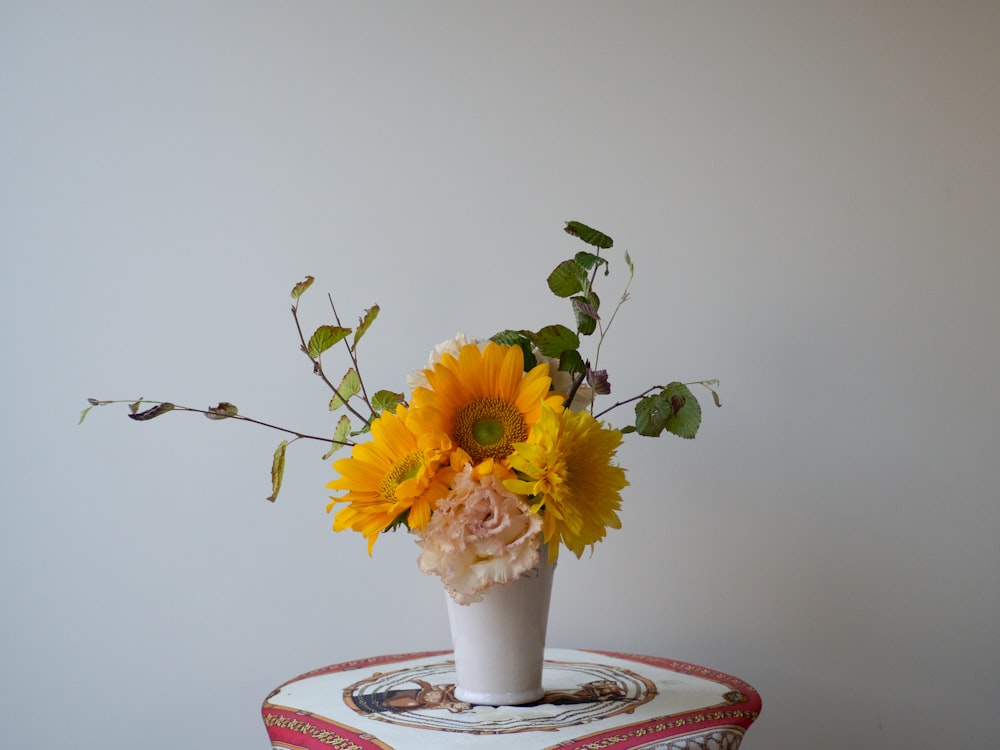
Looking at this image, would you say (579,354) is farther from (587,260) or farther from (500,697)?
(500,697)

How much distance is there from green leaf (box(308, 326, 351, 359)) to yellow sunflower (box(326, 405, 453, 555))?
0.13 m

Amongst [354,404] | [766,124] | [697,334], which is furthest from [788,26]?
[354,404]

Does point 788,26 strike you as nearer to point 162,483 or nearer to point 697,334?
point 697,334

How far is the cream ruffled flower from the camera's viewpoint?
81 centimetres

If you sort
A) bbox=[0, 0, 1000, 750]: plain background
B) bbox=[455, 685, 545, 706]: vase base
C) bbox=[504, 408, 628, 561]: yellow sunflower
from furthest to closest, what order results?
bbox=[0, 0, 1000, 750]: plain background, bbox=[455, 685, 545, 706]: vase base, bbox=[504, 408, 628, 561]: yellow sunflower

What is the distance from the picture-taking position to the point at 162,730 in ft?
4.42

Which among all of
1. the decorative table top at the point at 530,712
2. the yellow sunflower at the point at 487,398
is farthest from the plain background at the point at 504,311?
the yellow sunflower at the point at 487,398

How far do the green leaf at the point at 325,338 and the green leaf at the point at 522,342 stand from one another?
0.55 feet

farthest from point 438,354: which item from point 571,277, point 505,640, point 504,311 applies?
point 504,311

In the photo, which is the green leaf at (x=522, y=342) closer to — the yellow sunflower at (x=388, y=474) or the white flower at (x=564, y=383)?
the white flower at (x=564, y=383)

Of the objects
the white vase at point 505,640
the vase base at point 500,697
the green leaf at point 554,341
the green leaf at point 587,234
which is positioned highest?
the green leaf at point 587,234

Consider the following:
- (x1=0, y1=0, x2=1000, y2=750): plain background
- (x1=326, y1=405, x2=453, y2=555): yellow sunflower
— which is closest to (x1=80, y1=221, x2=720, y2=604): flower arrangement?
(x1=326, y1=405, x2=453, y2=555): yellow sunflower

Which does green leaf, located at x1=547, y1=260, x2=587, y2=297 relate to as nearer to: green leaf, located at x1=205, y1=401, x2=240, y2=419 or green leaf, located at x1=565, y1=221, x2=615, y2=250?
green leaf, located at x1=565, y1=221, x2=615, y2=250

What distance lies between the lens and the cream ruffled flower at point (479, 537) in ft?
2.66
